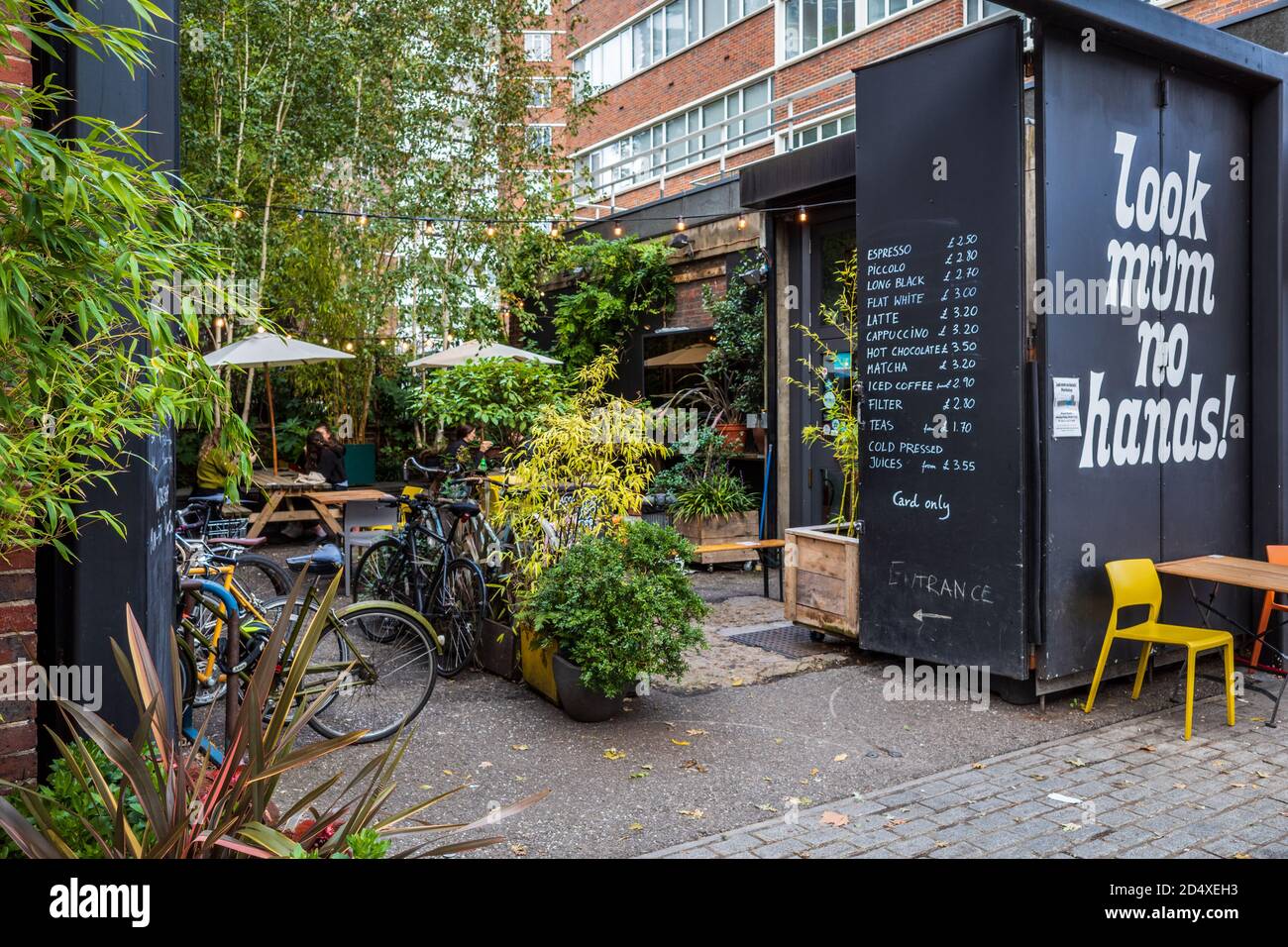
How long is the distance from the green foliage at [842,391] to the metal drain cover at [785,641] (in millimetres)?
906

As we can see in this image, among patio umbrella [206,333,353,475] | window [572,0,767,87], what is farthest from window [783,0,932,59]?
patio umbrella [206,333,353,475]

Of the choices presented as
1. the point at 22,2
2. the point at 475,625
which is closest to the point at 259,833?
the point at 22,2

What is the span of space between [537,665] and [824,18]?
59.9 ft

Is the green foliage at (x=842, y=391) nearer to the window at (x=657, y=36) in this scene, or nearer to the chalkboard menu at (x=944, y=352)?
the chalkboard menu at (x=944, y=352)

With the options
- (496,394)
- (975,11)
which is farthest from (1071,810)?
(975,11)

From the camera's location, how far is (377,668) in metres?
5.62

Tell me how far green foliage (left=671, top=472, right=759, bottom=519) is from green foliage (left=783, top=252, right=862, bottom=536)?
131cm

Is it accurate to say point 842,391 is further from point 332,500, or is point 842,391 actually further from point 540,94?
point 540,94

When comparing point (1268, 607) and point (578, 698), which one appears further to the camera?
point (1268, 607)

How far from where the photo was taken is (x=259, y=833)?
2500mm

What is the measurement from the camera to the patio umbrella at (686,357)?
1341cm

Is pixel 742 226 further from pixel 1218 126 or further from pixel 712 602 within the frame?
pixel 1218 126

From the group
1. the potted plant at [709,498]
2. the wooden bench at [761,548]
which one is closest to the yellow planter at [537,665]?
the wooden bench at [761,548]

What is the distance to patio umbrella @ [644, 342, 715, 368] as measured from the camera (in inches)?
528
